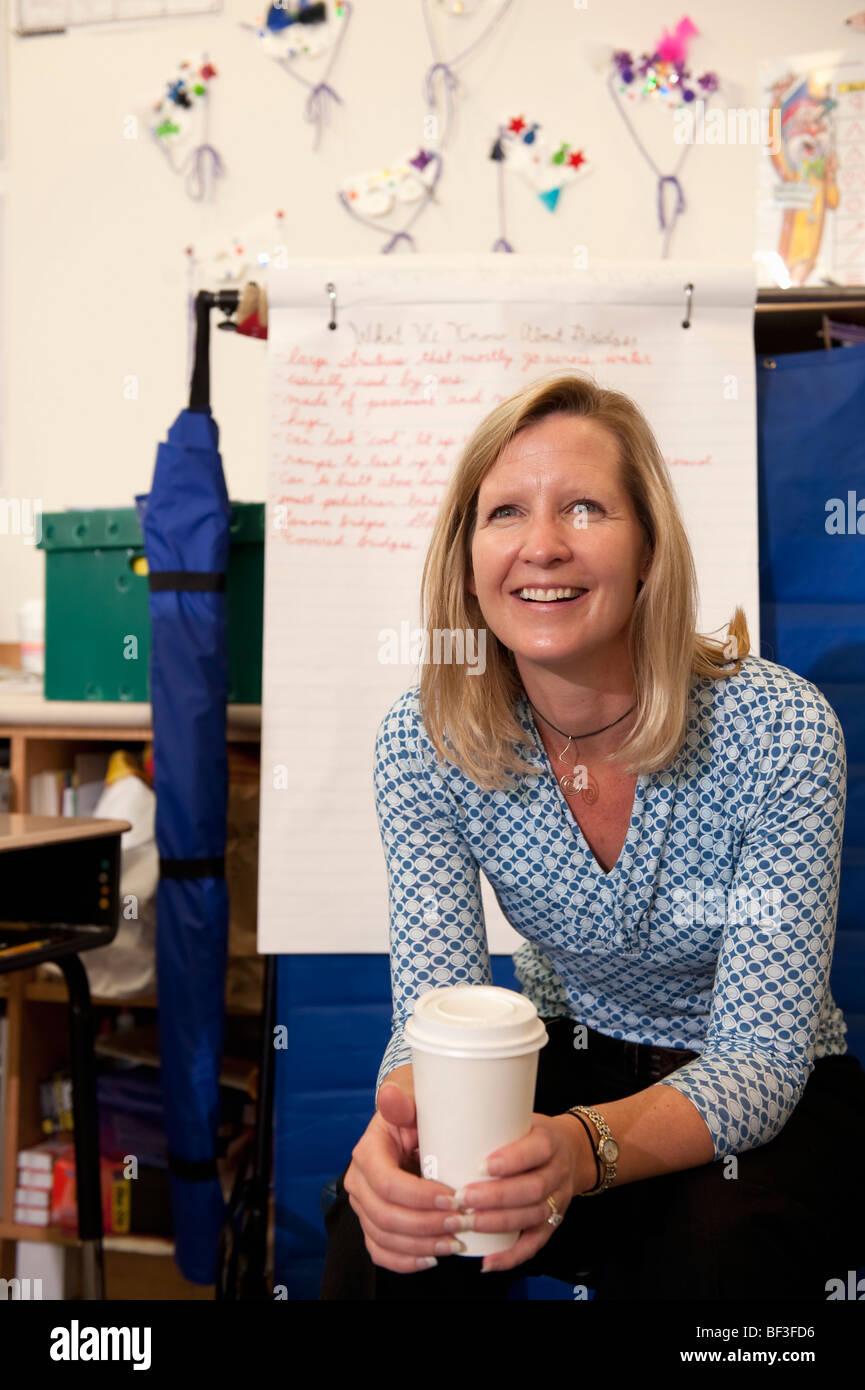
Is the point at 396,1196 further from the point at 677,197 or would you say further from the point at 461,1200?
the point at 677,197

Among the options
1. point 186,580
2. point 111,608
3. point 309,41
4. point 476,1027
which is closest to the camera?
point 476,1027

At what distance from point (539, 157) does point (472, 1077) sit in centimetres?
196

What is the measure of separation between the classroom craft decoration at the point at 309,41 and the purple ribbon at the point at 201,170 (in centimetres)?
21

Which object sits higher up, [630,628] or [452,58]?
[452,58]

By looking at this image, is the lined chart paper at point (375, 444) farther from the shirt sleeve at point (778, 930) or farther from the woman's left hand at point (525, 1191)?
the woman's left hand at point (525, 1191)

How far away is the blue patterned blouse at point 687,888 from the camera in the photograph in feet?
2.92

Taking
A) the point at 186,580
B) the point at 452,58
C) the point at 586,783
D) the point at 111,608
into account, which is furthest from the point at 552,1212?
the point at 452,58

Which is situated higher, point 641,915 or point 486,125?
point 486,125

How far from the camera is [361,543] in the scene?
59.6 inches

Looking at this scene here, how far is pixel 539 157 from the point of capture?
2109 mm

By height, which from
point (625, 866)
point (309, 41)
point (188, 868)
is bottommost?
point (188, 868)
